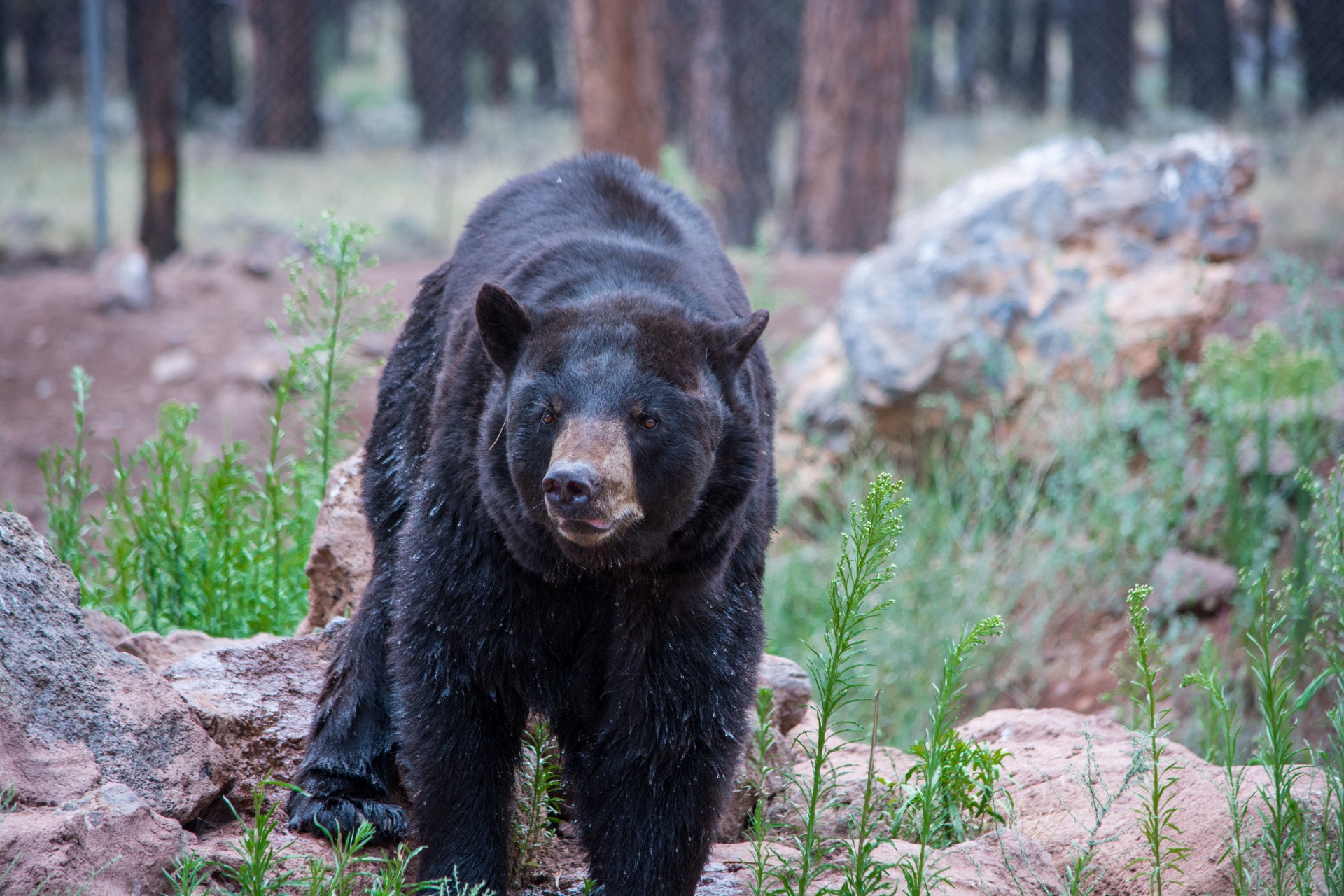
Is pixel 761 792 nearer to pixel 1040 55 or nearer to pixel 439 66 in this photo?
pixel 439 66

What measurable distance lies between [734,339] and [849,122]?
30.6 feet

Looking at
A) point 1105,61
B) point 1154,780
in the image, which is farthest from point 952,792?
point 1105,61

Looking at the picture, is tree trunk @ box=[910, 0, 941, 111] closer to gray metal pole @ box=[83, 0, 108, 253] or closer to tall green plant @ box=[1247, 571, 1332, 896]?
gray metal pole @ box=[83, 0, 108, 253]

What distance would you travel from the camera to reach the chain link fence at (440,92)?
1455cm

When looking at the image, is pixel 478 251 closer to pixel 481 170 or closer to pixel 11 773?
pixel 11 773

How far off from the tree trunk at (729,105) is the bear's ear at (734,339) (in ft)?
34.7

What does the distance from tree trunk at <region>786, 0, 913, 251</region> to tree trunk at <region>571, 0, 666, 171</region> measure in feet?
13.2

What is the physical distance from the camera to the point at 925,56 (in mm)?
29734

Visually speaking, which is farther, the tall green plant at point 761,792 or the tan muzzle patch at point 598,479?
Result: the tall green plant at point 761,792

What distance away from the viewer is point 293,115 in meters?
20.5

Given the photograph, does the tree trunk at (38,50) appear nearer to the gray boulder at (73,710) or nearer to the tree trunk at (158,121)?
the tree trunk at (158,121)

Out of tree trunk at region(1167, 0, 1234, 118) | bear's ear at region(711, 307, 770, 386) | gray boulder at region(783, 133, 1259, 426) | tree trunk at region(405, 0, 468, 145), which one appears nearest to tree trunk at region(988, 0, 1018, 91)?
tree trunk at region(1167, 0, 1234, 118)

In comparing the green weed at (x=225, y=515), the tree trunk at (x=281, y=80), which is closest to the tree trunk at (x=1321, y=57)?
the tree trunk at (x=281, y=80)

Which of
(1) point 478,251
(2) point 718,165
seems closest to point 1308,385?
(1) point 478,251
